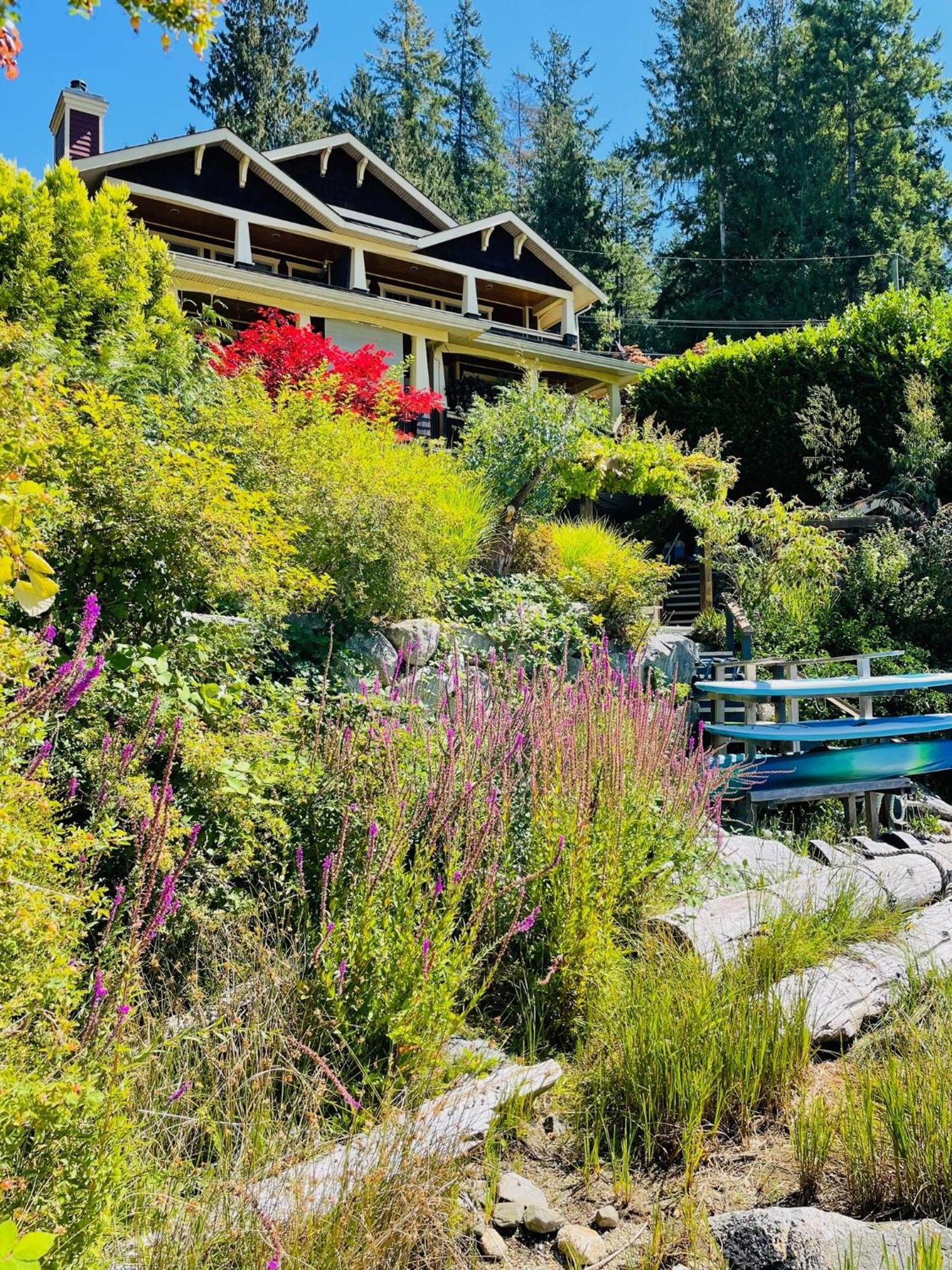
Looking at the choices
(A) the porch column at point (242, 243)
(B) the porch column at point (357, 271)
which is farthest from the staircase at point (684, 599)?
(A) the porch column at point (242, 243)

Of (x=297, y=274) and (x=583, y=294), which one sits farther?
(x=583, y=294)

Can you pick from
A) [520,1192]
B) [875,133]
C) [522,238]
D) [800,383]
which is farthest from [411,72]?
[520,1192]

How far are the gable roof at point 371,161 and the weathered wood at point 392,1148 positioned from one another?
2103 cm

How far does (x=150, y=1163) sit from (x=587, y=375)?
71.3ft

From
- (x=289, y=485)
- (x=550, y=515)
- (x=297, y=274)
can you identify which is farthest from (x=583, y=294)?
(x=289, y=485)

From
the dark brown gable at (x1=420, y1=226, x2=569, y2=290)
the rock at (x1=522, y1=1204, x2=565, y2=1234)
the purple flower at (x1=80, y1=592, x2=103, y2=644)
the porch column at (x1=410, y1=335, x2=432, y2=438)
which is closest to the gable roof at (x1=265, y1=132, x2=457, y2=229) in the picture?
the dark brown gable at (x1=420, y1=226, x2=569, y2=290)

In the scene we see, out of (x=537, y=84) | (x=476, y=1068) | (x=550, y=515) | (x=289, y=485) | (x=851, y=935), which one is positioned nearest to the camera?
(x=476, y=1068)

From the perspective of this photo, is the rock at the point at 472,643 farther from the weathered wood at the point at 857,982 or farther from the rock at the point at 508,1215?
the rock at the point at 508,1215

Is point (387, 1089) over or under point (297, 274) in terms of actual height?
under

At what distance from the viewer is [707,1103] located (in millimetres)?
2969

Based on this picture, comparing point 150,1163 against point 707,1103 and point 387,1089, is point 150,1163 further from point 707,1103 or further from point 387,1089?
point 707,1103

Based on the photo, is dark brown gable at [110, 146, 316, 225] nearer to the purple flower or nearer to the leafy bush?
the leafy bush

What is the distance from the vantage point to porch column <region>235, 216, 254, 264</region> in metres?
18.5

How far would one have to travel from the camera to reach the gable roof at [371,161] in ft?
67.7
